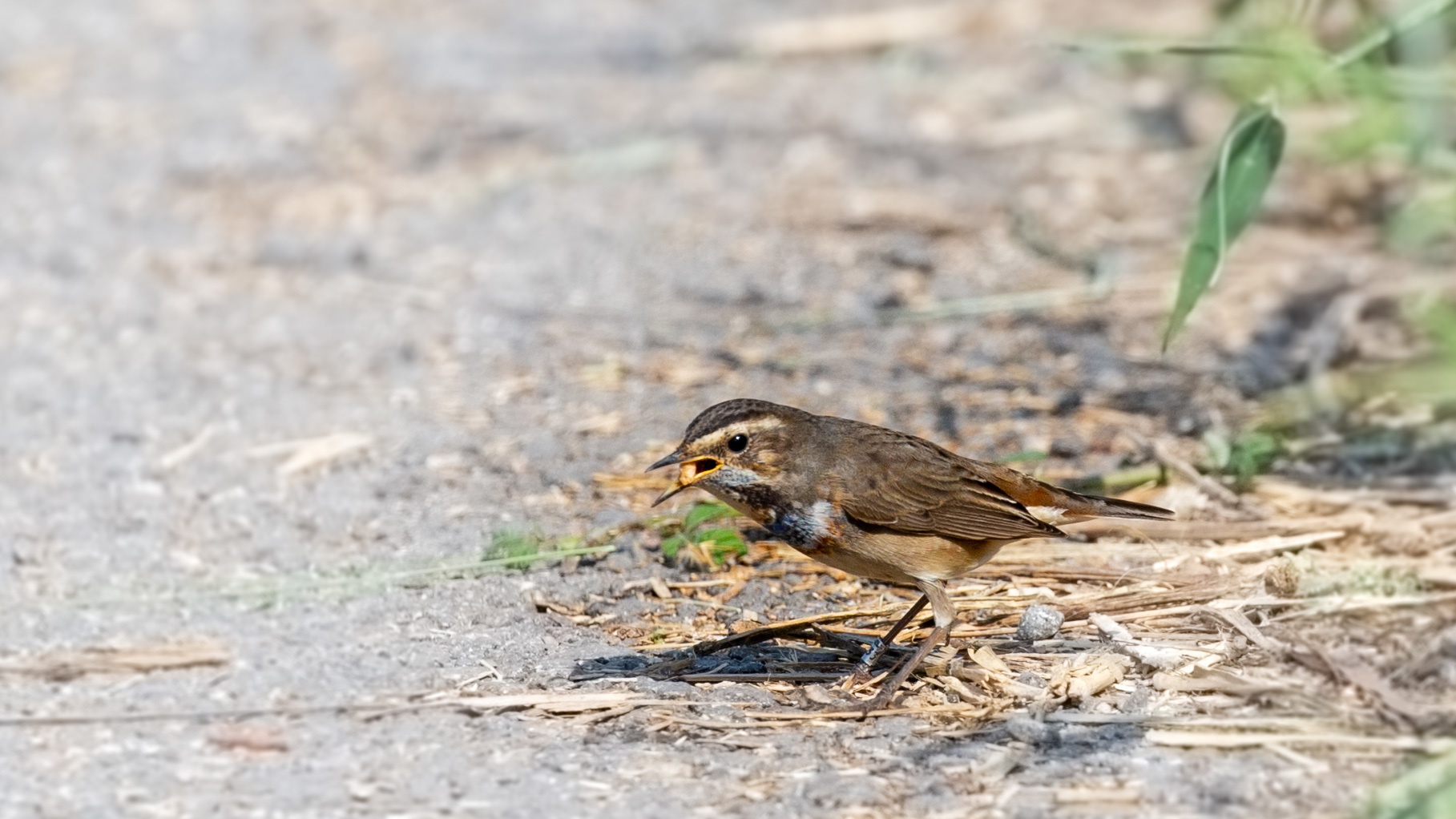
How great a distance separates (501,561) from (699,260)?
12.2 feet

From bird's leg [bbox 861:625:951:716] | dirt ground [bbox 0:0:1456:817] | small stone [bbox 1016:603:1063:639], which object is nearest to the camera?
dirt ground [bbox 0:0:1456:817]

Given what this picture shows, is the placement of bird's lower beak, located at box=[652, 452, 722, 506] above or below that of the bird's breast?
above

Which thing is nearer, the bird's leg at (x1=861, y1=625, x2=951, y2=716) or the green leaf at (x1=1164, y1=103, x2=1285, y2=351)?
the bird's leg at (x1=861, y1=625, x2=951, y2=716)

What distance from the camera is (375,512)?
23.3ft

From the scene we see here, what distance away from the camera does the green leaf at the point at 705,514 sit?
660cm

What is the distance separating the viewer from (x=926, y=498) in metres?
5.69

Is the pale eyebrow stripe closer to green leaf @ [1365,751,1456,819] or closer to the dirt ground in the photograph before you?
the dirt ground

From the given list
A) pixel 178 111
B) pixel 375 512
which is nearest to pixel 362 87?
pixel 178 111

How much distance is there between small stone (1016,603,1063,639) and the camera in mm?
5727

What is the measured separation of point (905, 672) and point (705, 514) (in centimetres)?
141

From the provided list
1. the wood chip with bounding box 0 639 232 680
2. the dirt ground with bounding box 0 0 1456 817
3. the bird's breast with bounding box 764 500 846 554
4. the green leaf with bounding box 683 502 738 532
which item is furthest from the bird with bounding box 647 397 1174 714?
the wood chip with bounding box 0 639 232 680

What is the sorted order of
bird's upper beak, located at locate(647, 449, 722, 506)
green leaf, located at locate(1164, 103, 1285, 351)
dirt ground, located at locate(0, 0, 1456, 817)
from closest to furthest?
1. dirt ground, located at locate(0, 0, 1456, 817)
2. bird's upper beak, located at locate(647, 449, 722, 506)
3. green leaf, located at locate(1164, 103, 1285, 351)

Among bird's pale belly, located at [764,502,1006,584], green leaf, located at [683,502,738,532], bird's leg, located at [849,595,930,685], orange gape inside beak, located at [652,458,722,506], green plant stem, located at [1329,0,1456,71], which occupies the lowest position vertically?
bird's leg, located at [849,595,930,685]

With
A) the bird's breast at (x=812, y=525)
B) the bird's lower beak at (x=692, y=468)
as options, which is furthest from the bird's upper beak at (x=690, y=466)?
the bird's breast at (x=812, y=525)
